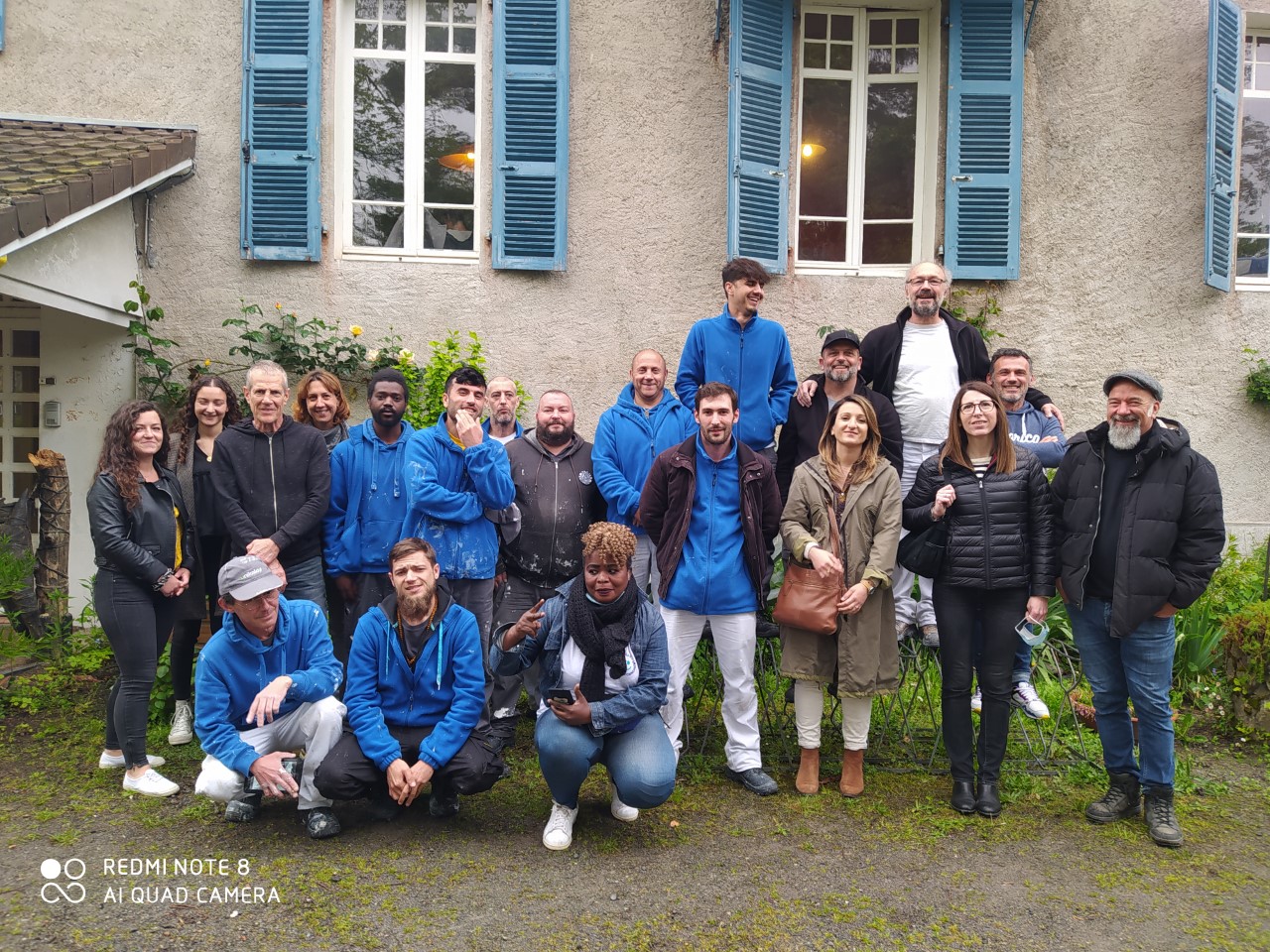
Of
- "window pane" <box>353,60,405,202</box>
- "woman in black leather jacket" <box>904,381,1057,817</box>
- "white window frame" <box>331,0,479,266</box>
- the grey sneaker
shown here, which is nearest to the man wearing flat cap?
"woman in black leather jacket" <box>904,381,1057,817</box>

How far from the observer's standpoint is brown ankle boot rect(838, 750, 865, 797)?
15.2 ft

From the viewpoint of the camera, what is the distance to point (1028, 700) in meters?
5.16

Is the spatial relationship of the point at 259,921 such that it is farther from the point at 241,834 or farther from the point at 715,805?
the point at 715,805

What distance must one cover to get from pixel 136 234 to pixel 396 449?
3.48 m

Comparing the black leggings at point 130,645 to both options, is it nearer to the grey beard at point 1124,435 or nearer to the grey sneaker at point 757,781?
the grey sneaker at point 757,781

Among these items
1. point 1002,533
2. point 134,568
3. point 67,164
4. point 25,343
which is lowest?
point 134,568

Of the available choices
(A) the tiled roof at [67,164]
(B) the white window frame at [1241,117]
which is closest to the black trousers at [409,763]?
(A) the tiled roof at [67,164]

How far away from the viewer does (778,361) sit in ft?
17.5

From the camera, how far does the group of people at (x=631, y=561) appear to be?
4078 mm

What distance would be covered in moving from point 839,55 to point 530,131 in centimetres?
254

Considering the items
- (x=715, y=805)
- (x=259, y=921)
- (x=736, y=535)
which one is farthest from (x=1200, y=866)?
(x=259, y=921)

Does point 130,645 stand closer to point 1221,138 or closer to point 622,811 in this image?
point 622,811

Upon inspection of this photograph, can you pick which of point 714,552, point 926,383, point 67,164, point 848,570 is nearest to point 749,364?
point 926,383

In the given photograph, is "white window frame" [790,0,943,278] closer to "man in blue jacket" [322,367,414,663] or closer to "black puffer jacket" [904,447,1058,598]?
"black puffer jacket" [904,447,1058,598]
